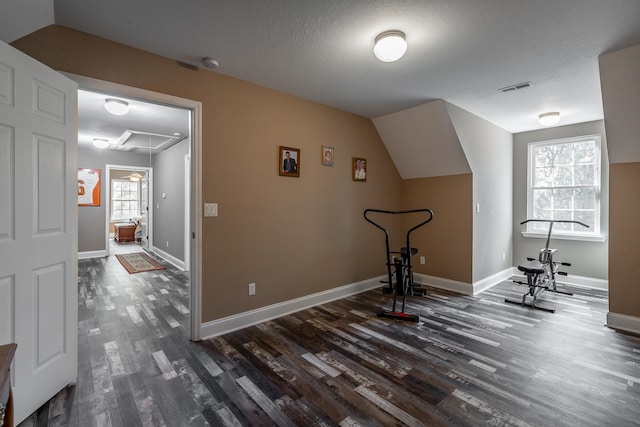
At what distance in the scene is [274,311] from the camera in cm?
316

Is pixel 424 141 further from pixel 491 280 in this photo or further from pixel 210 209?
pixel 210 209

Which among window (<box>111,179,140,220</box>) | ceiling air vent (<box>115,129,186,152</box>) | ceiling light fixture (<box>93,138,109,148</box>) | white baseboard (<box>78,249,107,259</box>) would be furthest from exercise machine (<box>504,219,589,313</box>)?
window (<box>111,179,140,220</box>)

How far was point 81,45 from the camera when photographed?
2.09 metres

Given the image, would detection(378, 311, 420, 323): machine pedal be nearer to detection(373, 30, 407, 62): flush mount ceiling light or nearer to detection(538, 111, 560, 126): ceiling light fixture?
detection(373, 30, 407, 62): flush mount ceiling light

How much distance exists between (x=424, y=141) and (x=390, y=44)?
2170mm

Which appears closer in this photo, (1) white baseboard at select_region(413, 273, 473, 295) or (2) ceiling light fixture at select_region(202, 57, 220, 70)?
(2) ceiling light fixture at select_region(202, 57, 220, 70)

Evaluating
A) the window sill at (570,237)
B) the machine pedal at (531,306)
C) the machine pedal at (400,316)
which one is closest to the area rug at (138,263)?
the machine pedal at (400,316)

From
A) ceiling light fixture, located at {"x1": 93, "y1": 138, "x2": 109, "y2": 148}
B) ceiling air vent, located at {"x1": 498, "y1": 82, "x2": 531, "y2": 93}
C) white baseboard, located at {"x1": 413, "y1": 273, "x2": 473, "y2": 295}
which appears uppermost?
ceiling light fixture, located at {"x1": 93, "y1": 138, "x2": 109, "y2": 148}

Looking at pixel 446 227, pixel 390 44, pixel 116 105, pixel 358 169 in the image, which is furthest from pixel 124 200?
pixel 390 44

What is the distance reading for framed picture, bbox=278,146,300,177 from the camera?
3211mm

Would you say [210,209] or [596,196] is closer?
[210,209]

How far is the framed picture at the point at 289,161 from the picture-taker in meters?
3.21

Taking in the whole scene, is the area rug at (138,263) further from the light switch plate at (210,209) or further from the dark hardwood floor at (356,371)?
the light switch plate at (210,209)

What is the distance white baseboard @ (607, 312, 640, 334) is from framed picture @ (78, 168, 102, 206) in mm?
9083
